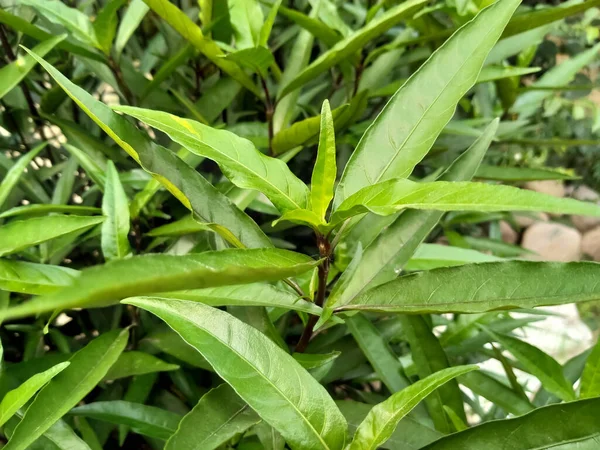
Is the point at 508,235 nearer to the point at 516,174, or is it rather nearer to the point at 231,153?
the point at 516,174

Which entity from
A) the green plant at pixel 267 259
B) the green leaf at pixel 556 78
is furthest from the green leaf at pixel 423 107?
the green leaf at pixel 556 78

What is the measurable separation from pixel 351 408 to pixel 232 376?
0.57 ft

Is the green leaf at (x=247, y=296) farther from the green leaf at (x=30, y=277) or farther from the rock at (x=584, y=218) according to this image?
the rock at (x=584, y=218)

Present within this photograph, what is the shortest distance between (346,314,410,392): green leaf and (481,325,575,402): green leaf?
0.33 feet

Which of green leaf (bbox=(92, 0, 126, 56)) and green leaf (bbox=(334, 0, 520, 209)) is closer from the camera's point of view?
green leaf (bbox=(334, 0, 520, 209))

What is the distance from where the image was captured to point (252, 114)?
0.67 m

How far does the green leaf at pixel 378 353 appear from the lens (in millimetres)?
440

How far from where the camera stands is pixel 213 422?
33 cm

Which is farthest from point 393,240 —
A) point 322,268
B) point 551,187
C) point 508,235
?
point 551,187

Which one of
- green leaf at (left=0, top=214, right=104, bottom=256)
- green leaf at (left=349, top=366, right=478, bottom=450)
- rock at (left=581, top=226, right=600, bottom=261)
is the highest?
green leaf at (left=0, top=214, right=104, bottom=256)

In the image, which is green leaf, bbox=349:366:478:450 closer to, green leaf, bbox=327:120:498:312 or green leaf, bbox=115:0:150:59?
green leaf, bbox=327:120:498:312

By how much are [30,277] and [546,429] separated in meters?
0.36

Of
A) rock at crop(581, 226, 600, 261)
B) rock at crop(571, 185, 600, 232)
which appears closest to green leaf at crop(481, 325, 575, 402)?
rock at crop(571, 185, 600, 232)

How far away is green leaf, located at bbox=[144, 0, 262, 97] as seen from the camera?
414 mm
